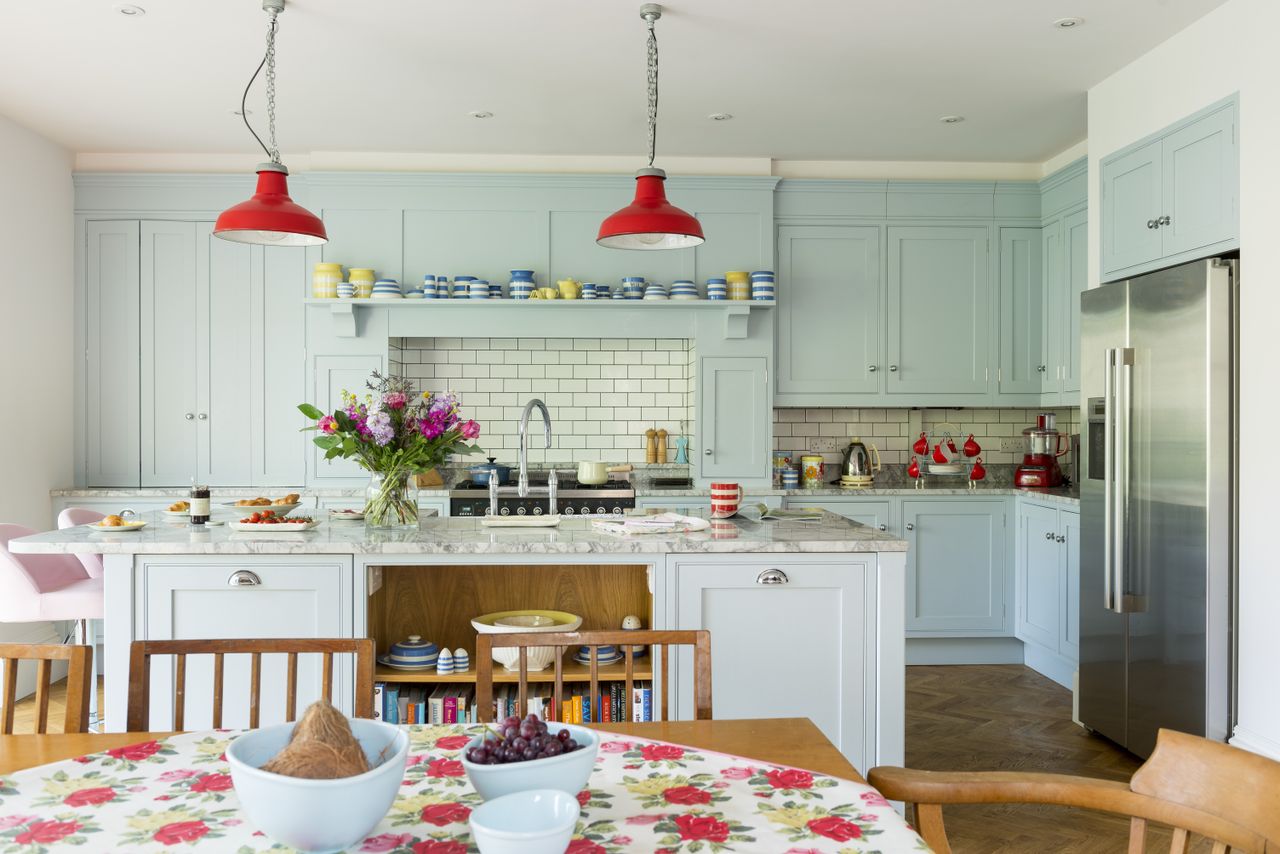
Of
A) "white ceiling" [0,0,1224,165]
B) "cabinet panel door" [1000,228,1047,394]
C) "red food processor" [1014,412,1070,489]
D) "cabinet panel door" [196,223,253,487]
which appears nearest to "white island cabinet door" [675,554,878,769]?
"white ceiling" [0,0,1224,165]

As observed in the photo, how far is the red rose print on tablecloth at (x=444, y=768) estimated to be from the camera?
55.9 inches

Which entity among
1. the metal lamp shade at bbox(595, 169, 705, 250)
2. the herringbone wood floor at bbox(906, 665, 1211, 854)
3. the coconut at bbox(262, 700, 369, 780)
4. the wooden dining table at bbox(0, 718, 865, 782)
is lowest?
the herringbone wood floor at bbox(906, 665, 1211, 854)

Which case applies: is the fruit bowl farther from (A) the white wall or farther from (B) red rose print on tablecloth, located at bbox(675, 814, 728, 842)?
(A) the white wall

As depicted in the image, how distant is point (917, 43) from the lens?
3.80 meters

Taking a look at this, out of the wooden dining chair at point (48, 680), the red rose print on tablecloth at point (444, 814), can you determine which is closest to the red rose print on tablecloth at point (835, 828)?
the red rose print on tablecloth at point (444, 814)

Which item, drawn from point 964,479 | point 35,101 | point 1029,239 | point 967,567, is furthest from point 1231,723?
point 35,101

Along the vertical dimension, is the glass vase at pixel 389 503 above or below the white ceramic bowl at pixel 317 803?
above

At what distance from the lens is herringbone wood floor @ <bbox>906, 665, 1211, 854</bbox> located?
3.03 m

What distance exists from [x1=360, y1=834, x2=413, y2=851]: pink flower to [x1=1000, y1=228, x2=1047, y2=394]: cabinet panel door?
16.4 ft

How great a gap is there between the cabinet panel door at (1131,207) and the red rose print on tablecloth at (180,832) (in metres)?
3.72

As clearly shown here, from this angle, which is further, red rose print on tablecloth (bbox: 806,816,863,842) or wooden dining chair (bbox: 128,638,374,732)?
wooden dining chair (bbox: 128,638,374,732)

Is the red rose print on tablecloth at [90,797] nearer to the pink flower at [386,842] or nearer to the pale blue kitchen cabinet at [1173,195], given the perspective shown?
the pink flower at [386,842]

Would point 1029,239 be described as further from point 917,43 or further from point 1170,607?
point 1170,607

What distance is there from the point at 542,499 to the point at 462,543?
219 cm
